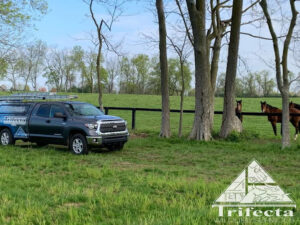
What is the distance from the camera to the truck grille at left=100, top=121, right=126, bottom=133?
1113 cm

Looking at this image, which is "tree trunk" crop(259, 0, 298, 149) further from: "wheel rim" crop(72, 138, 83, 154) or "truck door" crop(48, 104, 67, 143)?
"truck door" crop(48, 104, 67, 143)

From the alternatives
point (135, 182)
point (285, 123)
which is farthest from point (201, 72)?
point (135, 182)

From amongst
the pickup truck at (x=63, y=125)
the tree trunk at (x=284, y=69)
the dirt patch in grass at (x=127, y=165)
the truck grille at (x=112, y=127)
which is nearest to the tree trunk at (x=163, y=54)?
the pickup truck at (x=63, y=125)

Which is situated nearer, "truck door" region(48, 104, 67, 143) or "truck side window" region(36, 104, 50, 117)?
"truck door" region(48, 104, 67, 143)

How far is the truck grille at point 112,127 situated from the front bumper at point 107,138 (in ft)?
0.47

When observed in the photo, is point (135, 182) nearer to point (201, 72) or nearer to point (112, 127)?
point (112, 127)

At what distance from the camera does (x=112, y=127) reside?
37.5 feet

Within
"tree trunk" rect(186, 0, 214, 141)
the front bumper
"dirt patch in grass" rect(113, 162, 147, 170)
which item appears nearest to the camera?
"dirt patch in grass" rect(113, 162, 147, 170)

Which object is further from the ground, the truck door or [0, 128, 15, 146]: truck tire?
the truck door

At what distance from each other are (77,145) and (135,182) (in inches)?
194

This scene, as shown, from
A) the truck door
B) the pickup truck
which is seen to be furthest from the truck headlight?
the truck door

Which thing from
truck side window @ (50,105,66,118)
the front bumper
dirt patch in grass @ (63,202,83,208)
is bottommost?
dirt patch in grass @ (63,202,83,208)

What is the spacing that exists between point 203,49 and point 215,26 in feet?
9.17

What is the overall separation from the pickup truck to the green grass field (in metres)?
0.50
